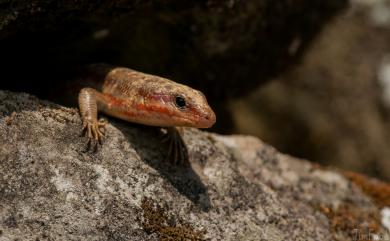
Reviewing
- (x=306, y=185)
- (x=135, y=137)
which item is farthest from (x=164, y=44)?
(x=306, y=185)

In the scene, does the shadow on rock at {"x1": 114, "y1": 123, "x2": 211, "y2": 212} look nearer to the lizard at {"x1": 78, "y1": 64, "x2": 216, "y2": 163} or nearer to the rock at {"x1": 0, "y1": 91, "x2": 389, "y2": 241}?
the rock at {"x1": 0, "y1": 91, "x2": 389, "y2": 241}

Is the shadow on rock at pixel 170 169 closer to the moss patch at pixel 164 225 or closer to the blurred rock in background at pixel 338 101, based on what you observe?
the moss patch at pixel 164 225

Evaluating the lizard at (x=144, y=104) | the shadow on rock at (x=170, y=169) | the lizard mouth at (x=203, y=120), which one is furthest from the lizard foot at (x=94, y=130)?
the lizard mouth at (x=203, y=120)

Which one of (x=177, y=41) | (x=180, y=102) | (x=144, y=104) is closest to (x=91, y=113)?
(x=144, y=104)

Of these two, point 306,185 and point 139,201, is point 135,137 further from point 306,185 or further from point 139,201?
point 306,185

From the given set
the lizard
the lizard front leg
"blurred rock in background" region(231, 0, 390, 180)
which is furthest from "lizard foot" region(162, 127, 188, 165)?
"blurred rock in background" region(231, 0, 390, 180)

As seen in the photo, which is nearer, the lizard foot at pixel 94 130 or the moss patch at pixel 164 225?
the moss patch at pixel 164 225

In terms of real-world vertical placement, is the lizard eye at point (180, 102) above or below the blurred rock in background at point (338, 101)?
below

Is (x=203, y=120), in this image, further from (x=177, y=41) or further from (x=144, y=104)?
(x=177, y=41)
